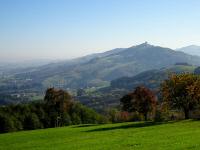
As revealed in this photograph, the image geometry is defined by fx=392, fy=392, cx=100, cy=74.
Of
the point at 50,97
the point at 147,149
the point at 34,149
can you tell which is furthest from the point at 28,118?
the point at 147,149

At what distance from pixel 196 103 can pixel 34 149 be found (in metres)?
50.0

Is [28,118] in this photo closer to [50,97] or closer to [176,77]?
[50,97]

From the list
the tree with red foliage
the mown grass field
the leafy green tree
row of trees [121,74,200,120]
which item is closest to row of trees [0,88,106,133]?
the tree with red foliage

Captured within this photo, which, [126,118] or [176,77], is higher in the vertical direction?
[176,77]

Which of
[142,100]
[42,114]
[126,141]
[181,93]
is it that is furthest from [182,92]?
[42,114]

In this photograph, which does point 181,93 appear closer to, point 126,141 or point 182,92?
point 182,92

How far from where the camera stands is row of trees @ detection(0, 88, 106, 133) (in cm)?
11956

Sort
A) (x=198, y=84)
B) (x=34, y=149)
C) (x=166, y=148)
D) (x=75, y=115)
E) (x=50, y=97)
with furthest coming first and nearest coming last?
(x=75, y=115)
(x=50, y=97)
(x=198, y=84)
(x=34, y=149)
(x=166, y=148)

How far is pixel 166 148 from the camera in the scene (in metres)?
31.2

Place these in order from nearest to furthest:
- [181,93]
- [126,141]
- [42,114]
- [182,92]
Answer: [126,141] < [182,92] < [181,93] < [42,114]

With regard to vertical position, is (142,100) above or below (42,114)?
above

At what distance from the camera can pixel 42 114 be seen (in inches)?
5266

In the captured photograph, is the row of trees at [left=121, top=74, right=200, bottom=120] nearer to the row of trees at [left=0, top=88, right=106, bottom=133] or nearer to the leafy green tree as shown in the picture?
the leafy green tree

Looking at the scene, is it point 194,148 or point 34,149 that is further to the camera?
point 34,149
